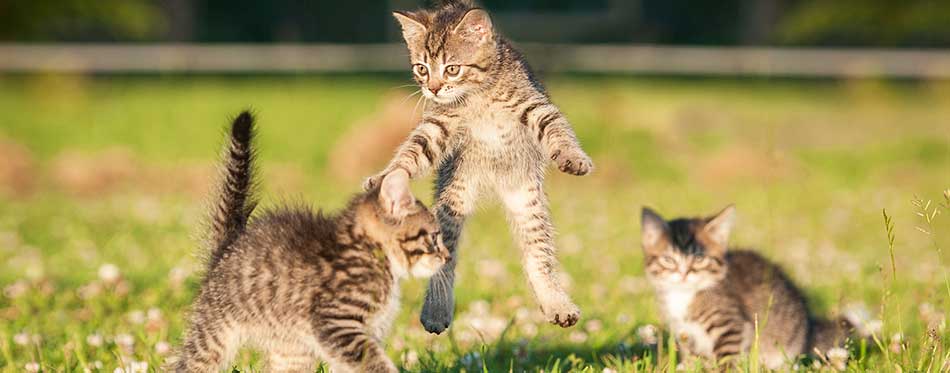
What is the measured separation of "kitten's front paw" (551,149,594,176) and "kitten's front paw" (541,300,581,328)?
568 millimetres

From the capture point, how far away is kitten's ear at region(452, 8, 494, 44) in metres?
4.42

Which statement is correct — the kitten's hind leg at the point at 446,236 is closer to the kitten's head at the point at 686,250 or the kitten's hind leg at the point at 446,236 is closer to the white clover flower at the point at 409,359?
the white clover flower at the point at 409,359

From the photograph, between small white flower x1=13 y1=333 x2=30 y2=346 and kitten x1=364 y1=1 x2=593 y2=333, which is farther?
small white flower x1=13 y1=333 x2=30 y2=346

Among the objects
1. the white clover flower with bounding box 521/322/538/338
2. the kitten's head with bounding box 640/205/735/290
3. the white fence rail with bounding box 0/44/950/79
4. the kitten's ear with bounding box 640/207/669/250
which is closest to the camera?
the white clover flower with bounding box 521/322/538/338

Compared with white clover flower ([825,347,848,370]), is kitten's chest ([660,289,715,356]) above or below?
above

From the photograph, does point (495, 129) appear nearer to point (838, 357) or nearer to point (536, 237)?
point (536, 237)

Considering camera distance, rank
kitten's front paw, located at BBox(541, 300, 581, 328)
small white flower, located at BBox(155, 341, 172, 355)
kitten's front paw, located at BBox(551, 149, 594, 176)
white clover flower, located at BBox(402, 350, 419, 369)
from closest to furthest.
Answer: kitten's front paw, located at BBox(551, 149, 594, 176) → kitten's front paw, located at BBox(541, 300, 581, 328) → white clover flower, located at BBox(402, 350, 419, 369) → small white flower, located at BBox(155, 341, 172, 355)

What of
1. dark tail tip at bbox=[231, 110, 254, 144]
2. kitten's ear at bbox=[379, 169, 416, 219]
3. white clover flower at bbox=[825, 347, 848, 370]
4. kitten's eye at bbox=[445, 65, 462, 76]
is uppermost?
kitten's eye at bbox=[445, 65, 462, 76]

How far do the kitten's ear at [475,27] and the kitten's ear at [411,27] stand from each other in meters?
0.15

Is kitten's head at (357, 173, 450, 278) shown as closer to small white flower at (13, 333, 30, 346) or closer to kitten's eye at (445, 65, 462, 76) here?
kitten's eye at (445, 65, 462, 76)

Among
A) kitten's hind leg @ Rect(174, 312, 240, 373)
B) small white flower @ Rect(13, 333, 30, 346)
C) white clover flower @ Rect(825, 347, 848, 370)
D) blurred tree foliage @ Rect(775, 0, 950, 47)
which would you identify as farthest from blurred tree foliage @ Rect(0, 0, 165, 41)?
white clover flower @ Rect(825, 347, 848, 370)

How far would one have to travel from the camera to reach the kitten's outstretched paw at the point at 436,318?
4.41m

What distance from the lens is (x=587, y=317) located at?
25.8ft

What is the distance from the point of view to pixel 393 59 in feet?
136
